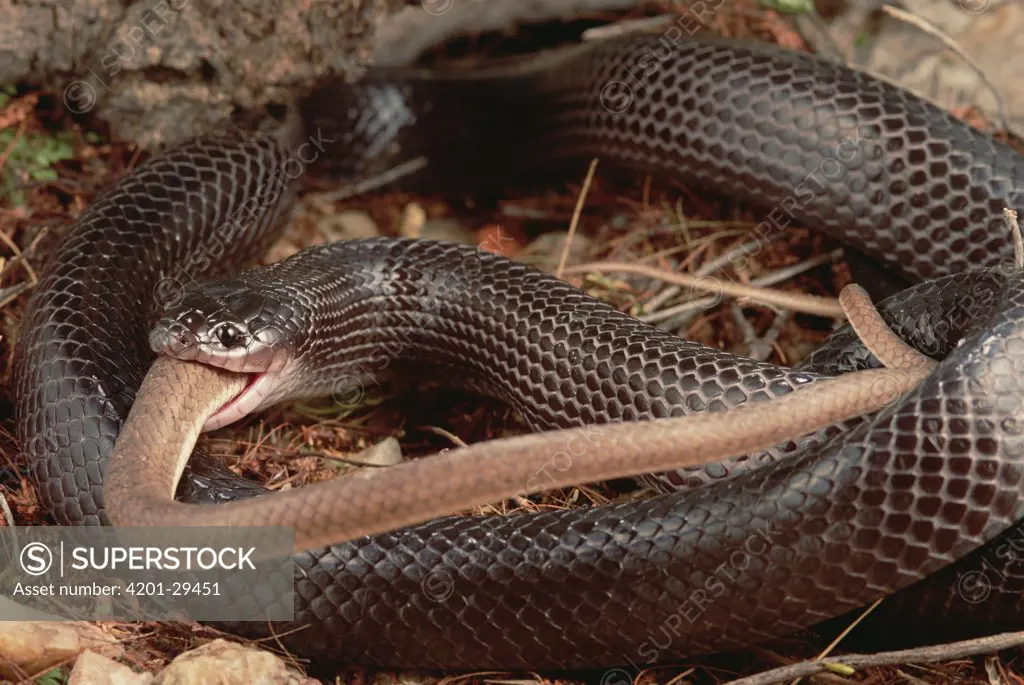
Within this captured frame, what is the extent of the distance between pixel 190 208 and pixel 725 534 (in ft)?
11.9

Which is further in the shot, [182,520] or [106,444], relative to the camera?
[106,444]

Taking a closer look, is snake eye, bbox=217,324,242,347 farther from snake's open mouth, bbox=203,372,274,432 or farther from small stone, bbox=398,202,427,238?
small stone, bbox=398,202,427,238

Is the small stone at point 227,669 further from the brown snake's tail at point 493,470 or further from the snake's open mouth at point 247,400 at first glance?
the snake's open mouth at point 247,400

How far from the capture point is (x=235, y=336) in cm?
493

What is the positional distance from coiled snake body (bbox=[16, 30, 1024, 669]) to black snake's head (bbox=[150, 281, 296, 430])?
6.5 inches

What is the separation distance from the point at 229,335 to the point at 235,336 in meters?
→ 0.03

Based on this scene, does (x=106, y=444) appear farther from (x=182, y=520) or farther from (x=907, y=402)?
(x=907, y=402)

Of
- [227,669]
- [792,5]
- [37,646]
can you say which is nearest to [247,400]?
[37,646]

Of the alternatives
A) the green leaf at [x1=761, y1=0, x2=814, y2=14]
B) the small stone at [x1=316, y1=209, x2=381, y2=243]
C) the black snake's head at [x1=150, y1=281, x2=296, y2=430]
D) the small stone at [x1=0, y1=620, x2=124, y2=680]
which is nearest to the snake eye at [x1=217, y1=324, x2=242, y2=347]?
the black snake's head at [x1=150, y1=281, x2=296, y2=430]

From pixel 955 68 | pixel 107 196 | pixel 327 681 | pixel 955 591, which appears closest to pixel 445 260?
pixel 107 196

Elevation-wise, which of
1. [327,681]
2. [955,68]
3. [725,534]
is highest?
[955,68]

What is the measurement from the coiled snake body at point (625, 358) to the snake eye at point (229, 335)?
0.36 metres

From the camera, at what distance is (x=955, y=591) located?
420 centimetres

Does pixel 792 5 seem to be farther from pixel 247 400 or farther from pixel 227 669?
pixel 227 669
